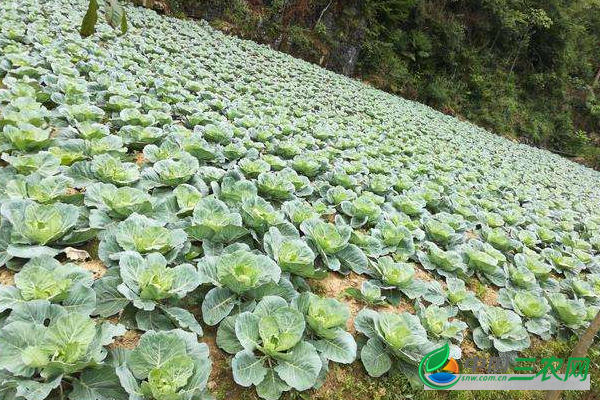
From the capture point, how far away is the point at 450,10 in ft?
52.1

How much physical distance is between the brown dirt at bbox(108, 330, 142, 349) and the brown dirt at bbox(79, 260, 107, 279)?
1.22ft

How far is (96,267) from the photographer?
5.44 ft

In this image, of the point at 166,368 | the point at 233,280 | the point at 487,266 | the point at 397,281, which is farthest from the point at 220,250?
the point at 487,266

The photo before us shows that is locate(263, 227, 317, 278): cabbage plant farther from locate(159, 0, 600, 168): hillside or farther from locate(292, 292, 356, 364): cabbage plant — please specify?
locate(159, 0, 600, 168): hillside

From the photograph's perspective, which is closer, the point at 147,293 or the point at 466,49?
the point at 147,293

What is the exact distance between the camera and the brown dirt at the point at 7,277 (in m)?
1.44

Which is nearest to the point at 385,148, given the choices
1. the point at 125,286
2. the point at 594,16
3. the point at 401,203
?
the point at 401,203

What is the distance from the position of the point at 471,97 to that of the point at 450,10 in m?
4.02

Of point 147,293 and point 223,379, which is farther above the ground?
point 147,293

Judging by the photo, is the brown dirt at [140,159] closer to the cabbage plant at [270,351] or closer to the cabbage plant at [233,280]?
the cabbage plant at [233,280]

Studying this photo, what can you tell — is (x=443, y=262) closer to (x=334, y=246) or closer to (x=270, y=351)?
(x=334, y=246)

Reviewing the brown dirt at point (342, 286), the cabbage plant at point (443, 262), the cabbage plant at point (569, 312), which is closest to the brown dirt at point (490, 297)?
the cabbage plant at point (443, 262)

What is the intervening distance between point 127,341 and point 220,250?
2.07 ft

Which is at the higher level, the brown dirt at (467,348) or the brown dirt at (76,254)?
the brown dirt at (76,254)
